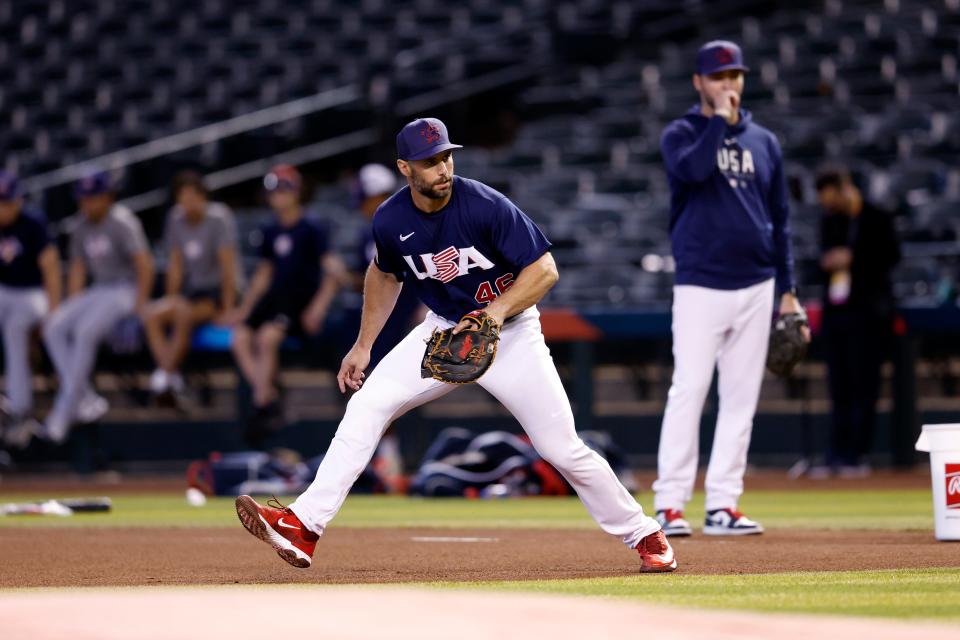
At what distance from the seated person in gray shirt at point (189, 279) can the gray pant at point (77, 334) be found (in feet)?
1.18

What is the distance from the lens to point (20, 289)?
44.3 ft

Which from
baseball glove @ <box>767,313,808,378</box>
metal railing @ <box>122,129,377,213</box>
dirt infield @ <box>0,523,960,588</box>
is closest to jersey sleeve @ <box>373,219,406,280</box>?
dirt infield @ <box>0,523,960,588</box>

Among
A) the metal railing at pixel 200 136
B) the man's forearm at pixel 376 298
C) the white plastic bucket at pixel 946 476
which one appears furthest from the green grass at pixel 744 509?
the metal railing at pixel 200 136

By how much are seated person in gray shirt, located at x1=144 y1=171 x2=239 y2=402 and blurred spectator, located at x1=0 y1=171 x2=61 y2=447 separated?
0.94 meters

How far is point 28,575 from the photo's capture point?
6.11 meters

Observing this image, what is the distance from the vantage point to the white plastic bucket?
22.5 ft

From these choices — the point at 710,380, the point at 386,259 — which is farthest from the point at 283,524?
the point at 710,380

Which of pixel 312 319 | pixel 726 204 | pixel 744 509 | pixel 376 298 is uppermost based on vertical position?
pixel 726 204

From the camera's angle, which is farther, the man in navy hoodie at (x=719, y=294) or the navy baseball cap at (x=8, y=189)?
the navy baseball cap at (x=8, y=189)

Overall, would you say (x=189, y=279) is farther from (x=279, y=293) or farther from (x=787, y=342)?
(x=787, y=342)

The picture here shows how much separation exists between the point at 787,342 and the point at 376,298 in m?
2.57

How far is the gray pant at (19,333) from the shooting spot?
13375mm

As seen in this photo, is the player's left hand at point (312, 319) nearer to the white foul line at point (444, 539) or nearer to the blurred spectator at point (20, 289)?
the blurred spectator at point (20, 289)

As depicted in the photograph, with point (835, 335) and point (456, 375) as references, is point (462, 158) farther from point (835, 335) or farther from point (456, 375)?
point (456, 375)
